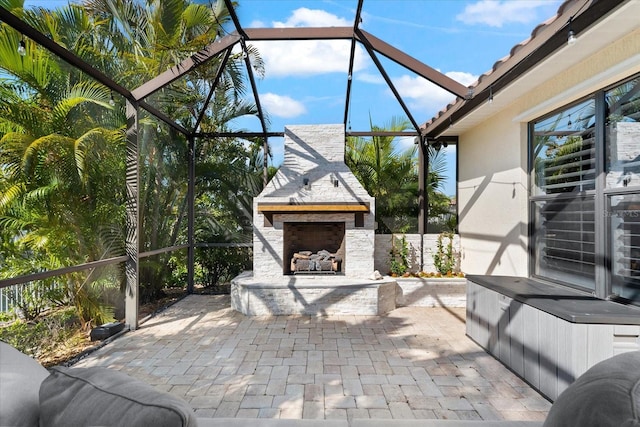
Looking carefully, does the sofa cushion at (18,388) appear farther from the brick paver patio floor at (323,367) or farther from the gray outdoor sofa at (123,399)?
the brick paver patio floor at (323,367)

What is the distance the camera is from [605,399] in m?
0.94

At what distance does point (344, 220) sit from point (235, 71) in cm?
324

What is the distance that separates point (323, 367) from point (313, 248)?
321cm

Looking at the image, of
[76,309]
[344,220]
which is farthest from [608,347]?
[76,309]

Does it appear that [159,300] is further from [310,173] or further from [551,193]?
[551,193]

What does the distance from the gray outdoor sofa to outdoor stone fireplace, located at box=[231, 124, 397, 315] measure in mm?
4390

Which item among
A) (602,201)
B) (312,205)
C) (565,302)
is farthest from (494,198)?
(312,205)

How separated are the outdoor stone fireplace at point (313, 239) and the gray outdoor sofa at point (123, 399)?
439cm

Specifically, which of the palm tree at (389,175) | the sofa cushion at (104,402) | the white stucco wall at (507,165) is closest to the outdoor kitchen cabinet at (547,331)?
the white stucco wall at (507,165)

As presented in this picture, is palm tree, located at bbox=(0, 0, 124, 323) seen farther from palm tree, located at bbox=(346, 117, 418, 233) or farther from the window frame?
the window frame

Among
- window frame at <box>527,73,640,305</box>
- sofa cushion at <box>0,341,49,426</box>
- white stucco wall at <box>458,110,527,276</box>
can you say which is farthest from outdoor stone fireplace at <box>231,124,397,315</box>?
sofa cushion at <box>0,341,49,426</box>

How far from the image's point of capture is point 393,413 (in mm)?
2666

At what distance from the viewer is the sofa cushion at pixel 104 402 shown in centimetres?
93

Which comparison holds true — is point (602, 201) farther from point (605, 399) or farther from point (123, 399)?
point (123, 399)
